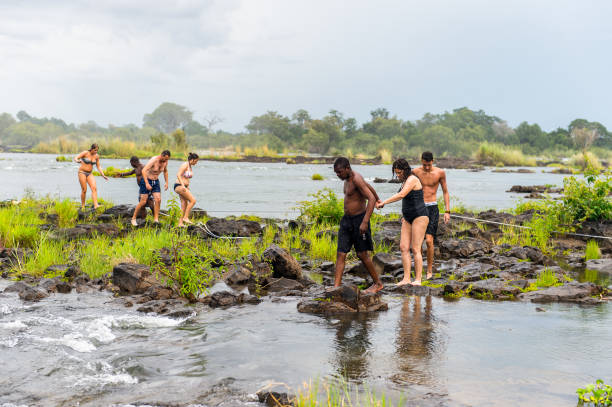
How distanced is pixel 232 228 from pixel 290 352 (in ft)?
25.3

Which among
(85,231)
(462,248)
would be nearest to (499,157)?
(462,248)

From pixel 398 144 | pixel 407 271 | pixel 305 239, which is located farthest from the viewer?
pixel 398 144

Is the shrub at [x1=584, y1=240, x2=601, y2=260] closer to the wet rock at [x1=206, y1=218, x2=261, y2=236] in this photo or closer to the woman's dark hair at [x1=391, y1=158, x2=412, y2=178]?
the woman's dark hair at [x1=391, y1=158, x2=412, y2=178]

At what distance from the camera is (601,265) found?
11.5 metres

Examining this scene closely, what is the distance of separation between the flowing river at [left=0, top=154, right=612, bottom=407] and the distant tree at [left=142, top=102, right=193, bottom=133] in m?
164

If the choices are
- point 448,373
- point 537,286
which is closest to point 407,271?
point 537,286

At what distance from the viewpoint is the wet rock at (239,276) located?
971 centimetres

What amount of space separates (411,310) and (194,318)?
118 inches

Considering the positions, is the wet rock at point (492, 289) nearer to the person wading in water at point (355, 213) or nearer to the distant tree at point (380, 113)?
the person wading in water at point (355, 213)

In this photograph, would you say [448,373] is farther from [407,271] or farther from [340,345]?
[407,271]

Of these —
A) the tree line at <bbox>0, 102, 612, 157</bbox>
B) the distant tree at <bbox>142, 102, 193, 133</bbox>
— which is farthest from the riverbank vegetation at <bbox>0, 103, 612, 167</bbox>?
the distant tree at <bbox>142, 102, 193, 133</bbox>

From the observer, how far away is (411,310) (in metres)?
8.14

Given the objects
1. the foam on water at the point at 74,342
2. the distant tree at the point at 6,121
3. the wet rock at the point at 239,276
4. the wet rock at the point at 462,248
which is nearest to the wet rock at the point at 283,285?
the wet rock at the point at 239,276

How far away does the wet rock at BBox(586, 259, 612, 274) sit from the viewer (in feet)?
36.7
